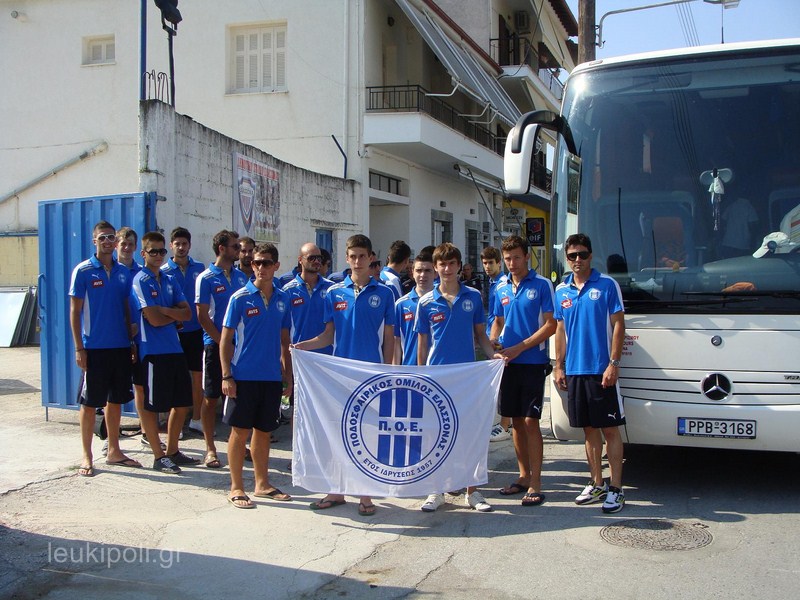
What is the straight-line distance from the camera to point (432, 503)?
584cm

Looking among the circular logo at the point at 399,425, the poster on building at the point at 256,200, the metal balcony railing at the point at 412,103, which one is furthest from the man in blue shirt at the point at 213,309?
the metal balcony railing at the point at 412,103

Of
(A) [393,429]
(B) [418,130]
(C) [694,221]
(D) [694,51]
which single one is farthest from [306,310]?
(B) [418,130]

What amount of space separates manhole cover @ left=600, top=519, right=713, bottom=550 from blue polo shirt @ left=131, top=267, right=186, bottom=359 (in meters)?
3.90

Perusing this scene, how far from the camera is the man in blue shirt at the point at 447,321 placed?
588cm

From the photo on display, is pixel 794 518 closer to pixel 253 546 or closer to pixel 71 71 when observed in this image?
pixel 253 546

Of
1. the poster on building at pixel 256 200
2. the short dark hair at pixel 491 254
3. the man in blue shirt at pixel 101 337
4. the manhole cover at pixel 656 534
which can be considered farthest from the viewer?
the poster on building at pixel 256 200

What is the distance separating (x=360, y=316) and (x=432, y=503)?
150 cm

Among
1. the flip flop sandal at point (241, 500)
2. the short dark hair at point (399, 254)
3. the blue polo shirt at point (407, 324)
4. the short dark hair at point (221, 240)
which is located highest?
the short dark hair at point (221, 240)

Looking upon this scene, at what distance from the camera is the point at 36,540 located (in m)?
5.10

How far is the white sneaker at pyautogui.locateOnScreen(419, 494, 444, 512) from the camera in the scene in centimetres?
582

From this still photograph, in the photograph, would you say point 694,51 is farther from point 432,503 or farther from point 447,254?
point 432,503

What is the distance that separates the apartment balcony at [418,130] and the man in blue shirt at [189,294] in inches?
389

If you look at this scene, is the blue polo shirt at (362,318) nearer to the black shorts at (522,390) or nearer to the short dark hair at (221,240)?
the black shorts at (522,390)

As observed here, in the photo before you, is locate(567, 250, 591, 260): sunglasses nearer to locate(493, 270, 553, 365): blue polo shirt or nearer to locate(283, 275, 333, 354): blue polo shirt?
locate(493, 270, 553, 365): blue polo shirt
